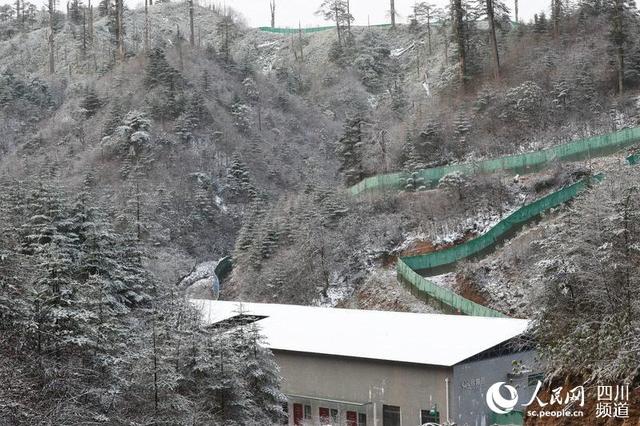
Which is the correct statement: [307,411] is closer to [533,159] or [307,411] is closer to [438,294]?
[438,294]

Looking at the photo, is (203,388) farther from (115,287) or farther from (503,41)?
(503,41)

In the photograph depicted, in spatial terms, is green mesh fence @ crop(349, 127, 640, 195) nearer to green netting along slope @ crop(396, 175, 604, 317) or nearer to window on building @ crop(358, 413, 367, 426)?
green netting along slope @ crop(396, 175, 604, 317)

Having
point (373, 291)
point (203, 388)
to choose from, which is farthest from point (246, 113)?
point (203, 388)

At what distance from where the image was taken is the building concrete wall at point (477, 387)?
23.5 metres

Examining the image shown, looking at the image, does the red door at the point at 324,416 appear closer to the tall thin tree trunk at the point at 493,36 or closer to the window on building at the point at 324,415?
the window on building at the point at 324,415

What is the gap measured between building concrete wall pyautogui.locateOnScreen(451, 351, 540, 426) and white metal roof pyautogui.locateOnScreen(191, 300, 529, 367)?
0.71 meters

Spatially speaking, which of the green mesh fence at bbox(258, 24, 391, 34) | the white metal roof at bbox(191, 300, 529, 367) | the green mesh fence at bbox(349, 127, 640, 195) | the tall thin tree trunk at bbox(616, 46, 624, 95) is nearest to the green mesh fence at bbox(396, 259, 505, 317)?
the white metal roof at bbox(191, 300, 529, 367)

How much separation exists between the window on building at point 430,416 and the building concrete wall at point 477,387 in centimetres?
58

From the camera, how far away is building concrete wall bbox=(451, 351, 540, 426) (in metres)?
23.5

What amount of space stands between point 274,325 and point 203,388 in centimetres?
1186

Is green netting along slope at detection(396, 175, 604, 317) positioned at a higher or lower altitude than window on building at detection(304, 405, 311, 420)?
higher

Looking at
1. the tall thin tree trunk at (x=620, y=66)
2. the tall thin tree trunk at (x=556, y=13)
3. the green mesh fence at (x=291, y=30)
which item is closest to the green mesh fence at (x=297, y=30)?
the green mesh fence at (x=291, y=30)

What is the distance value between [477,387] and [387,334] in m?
3.98

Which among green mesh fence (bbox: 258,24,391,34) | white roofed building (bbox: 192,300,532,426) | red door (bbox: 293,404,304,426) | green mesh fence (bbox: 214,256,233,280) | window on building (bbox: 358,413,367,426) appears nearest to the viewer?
white roofed building (bbox: 192,300,532,426)
